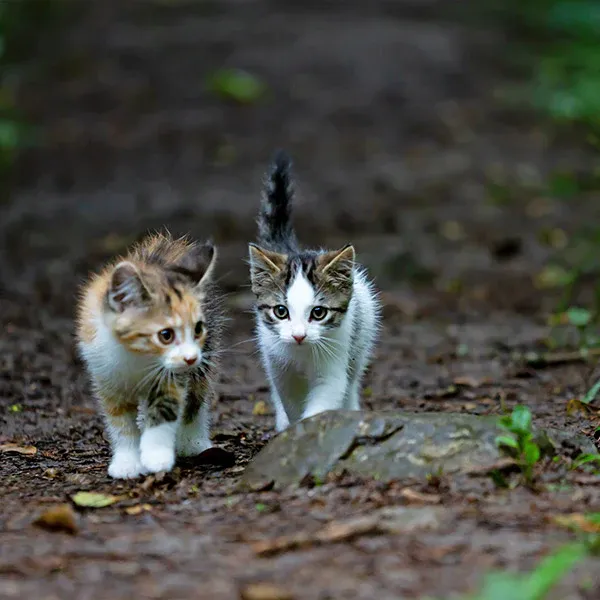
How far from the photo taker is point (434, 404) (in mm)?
7793

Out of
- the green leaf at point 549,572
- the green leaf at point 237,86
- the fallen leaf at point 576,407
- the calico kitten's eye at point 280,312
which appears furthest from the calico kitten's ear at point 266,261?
the green leaf at point 237,86

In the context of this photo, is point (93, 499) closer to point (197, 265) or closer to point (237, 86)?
point (197, 265)

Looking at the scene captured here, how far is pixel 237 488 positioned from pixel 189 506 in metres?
0.27

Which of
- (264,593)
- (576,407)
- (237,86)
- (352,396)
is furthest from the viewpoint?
(237,86)

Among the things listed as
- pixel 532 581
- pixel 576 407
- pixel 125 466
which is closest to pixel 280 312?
pixel 125 466

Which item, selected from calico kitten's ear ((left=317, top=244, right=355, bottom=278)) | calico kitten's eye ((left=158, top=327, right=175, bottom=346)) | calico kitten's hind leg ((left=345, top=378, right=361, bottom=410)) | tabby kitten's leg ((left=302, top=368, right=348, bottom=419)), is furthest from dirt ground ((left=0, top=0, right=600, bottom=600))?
calico kitten's ear ((left=317, top=244, right=355, bottom=278))

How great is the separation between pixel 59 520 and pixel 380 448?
1500 mm

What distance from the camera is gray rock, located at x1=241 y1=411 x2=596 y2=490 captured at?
5.28 m

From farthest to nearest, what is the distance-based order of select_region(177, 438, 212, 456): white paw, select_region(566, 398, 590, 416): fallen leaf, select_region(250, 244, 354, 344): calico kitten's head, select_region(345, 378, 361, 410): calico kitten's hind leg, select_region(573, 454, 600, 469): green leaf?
select_region(566, 398, 590, 416): fallen leaf → select_region(345, 378, 361, 410): calico kitten's hind leg → select_region(177, 438, 212, 456): white paw → select_region(250, 244, 354, 344): calico kitten's head → select_region(573, 454, 600, 469): green leaf

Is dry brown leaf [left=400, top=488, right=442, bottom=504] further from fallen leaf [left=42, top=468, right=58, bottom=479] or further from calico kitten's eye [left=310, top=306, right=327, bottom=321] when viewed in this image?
fallen leaf [left=42, top=468, right=58, bottom=479]

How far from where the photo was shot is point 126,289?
18.4ft

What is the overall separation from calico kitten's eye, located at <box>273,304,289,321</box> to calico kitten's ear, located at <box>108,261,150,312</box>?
0.95 meters

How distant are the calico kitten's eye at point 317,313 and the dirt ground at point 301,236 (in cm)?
88

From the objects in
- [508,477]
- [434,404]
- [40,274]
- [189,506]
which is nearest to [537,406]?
[434,404]
